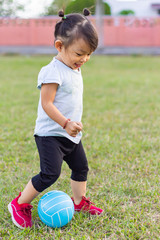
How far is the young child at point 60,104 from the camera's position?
84.8 inches

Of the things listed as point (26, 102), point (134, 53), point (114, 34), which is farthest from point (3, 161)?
point (114, 34)

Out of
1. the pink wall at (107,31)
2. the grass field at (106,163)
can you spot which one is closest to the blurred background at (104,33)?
the pink wall at (107,31)

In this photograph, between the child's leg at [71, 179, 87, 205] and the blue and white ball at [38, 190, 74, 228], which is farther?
the child's leg at [71, 179, 87, 205]

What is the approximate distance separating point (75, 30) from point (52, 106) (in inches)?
20.4

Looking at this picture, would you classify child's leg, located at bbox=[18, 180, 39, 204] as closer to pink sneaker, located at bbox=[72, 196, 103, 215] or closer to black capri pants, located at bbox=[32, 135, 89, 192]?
black capri pants, located at bbox=[32, 135, 89, 192]

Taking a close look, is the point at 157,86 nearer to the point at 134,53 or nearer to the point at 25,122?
the point at 25,122

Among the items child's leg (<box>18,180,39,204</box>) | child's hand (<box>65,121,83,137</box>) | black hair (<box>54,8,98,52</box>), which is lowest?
child's leg (<box>18,180,39,204</box>)

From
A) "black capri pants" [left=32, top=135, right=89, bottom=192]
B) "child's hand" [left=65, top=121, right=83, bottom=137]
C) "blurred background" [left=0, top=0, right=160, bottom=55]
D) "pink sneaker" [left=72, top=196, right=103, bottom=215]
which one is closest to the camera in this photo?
"child's hand" [left=65, top=121, right=83, bottom=137]

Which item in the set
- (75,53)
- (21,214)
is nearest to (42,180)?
(21,214)

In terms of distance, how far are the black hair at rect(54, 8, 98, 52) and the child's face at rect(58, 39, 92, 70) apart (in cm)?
3

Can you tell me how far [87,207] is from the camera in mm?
2490

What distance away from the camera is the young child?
215cm

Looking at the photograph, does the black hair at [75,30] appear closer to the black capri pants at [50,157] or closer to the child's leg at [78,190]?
the black capri pants at [50,157]

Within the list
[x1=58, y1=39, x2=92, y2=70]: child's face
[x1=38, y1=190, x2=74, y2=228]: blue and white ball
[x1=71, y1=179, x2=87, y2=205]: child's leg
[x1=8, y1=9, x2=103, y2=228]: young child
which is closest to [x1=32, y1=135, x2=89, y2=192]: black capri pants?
[x1=8, y1=9, x2=103, y2=228]: young child
